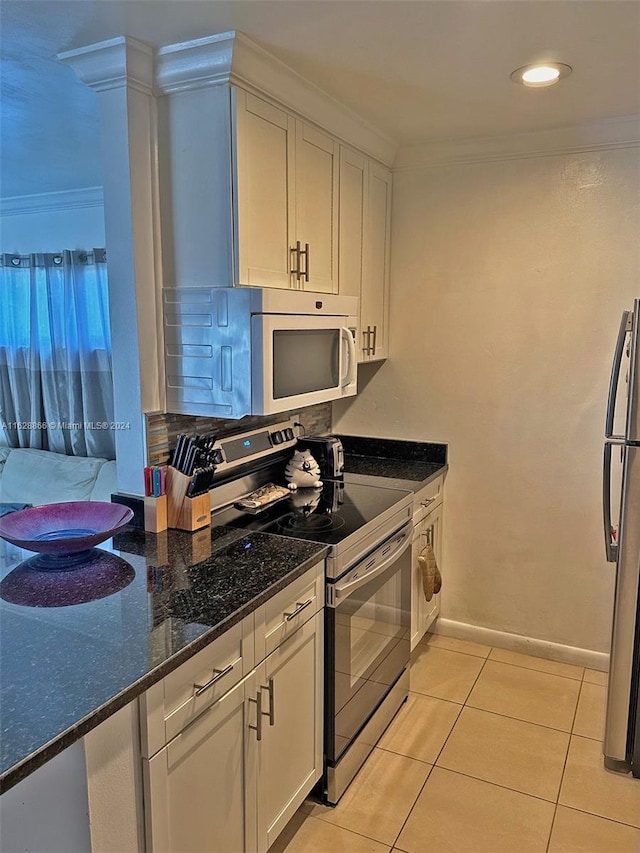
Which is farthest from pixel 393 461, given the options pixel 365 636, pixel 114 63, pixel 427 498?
pixel 114 63

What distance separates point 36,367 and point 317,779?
2661 millimetres

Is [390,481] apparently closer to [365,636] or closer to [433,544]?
[433,544]

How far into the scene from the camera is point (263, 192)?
2.08 metres

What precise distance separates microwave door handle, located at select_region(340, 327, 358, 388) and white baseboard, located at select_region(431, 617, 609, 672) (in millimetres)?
1455

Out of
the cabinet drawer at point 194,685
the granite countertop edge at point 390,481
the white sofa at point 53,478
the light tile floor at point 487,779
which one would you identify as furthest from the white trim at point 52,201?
the light tile floor at point 487,779

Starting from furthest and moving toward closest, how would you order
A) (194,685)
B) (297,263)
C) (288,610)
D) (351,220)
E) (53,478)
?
1. (53,478)
2. (351,220)
3. (297,263)
4. (288,610)
5. (194,685)

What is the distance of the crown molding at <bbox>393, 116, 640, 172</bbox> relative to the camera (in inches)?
103

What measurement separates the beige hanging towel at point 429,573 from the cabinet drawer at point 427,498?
0.17m

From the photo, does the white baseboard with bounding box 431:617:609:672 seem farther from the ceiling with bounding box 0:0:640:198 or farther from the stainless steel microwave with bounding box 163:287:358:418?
the ceiling with bounding box 0:0:640:198

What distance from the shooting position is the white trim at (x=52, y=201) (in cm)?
354

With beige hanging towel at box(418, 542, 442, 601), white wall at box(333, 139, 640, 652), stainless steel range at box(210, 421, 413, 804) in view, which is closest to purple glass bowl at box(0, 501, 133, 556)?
stainless steel range at box(210, 421, 413, 804)

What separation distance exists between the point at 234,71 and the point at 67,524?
145 cm

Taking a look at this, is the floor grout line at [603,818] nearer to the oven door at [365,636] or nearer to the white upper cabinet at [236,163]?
the oven door at [365,636]

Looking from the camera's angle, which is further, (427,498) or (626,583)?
(427,498)
